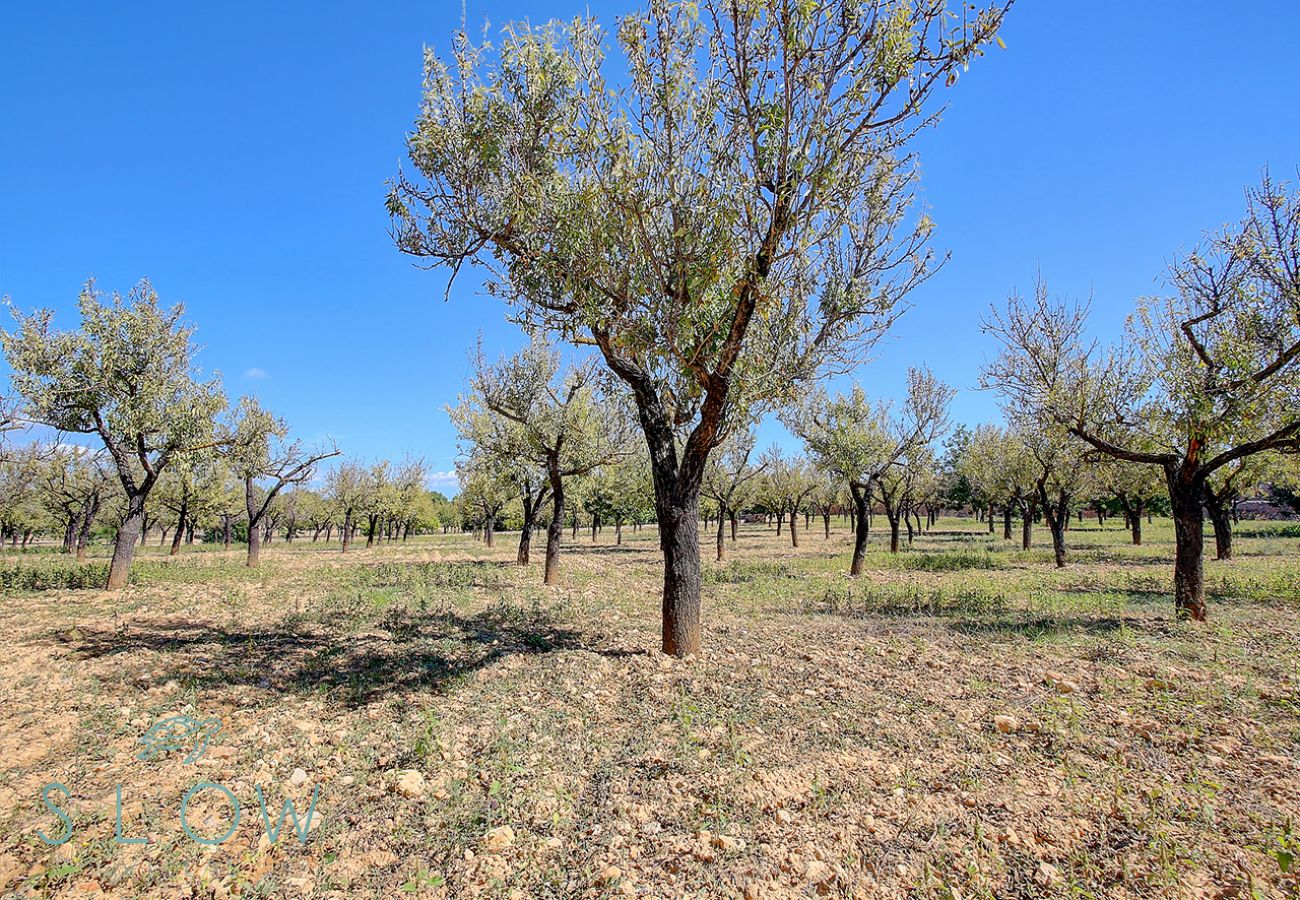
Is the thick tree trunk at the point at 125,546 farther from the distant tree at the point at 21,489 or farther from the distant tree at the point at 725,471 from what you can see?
the distant tree at the point at 725,471

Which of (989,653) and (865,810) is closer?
(865,810)

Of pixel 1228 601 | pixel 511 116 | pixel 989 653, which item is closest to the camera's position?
pixel 511 116

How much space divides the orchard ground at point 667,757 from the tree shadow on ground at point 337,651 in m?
0.09

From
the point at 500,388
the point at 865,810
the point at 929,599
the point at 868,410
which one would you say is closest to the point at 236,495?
the point at 500,388

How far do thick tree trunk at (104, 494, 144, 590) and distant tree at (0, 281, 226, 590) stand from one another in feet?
0.10

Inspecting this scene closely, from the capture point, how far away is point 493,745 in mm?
6359

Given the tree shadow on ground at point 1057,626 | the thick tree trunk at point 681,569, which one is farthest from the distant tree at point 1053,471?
the thick tree trunk at point 681,569

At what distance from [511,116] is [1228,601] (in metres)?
20.5

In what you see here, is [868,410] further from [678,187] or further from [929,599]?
[678,187]

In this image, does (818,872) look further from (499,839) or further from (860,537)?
(860,537)

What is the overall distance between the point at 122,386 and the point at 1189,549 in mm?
29282

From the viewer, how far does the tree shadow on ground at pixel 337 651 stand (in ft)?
28.1

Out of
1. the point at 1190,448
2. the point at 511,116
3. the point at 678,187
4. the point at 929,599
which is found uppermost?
the point at 511,116

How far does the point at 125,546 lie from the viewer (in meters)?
18.6
